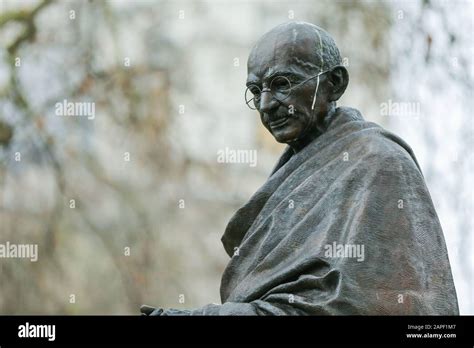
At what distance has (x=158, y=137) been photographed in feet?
73.0

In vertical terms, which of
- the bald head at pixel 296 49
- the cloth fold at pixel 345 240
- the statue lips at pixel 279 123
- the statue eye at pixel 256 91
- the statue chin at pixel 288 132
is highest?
the bald head at pixel 296 49

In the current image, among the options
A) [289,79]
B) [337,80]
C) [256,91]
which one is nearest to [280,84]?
[289,79]

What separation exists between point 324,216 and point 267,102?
75cm

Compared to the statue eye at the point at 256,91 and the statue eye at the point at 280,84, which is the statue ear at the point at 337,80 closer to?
the statue eye at the point at 280,84

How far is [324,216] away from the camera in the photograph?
36.1 feet

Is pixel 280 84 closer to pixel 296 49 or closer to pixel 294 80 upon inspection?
pixel 294 80

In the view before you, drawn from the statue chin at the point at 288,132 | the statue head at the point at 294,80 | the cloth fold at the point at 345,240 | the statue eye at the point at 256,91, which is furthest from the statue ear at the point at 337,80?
the statue eye at the point at 256,91

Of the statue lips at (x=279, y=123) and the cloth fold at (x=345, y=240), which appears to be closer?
the cloth fold at (x=345, y=240)

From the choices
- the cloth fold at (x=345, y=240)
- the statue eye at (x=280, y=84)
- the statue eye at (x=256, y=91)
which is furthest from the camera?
the statue eye at (x=256, y=91)

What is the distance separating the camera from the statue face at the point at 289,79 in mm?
11359

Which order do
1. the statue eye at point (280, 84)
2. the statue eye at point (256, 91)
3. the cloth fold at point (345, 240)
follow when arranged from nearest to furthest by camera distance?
the cloth fold at point (345, 240) < the statue eye at point (280, 84) < the statue eye at point (256, 91)

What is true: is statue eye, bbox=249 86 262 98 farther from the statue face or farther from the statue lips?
the statue lips

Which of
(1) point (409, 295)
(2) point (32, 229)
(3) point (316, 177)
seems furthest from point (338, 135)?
(2) point (32, 229)

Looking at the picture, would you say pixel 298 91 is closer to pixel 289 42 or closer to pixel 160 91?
pixel 289 42
